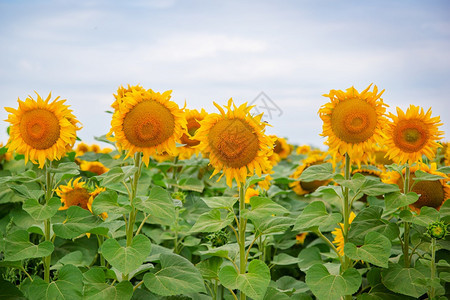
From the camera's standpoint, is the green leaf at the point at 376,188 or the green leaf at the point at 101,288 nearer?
the green leaf at the point at 101,288

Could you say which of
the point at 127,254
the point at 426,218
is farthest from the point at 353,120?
the point at 127,254

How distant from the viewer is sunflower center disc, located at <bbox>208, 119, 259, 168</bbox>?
2.41m

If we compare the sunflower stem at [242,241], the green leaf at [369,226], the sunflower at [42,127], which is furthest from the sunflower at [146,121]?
the green leaf at [369,226]

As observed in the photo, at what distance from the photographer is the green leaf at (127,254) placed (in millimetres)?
2213

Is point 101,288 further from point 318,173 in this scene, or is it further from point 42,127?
point 318,173

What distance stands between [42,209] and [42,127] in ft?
1.54

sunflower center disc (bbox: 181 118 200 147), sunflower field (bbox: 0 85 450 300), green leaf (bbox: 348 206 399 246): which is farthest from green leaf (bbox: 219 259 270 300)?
sunflower center disc (bbox: 181 118 200 147)

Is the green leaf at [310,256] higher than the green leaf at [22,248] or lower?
lower

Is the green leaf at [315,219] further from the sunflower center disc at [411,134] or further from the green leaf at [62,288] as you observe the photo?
Result: the green leaf at [62,288]

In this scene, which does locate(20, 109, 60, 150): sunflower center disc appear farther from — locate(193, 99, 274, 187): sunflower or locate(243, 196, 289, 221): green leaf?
locate(243, 196, 289, 221): green leaf

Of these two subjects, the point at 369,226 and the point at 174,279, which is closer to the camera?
the point at 174,279

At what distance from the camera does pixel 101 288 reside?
2.39 meters

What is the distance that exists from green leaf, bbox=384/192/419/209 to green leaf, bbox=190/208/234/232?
37.8 inches

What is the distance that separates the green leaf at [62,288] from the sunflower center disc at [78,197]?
70 centimetres
